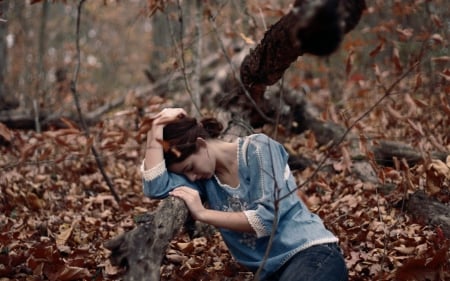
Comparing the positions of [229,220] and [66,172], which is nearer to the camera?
[229,220]

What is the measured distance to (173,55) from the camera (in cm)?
472

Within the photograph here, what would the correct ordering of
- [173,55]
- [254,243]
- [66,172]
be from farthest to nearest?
[66,172]
[173,55]
[254,243]

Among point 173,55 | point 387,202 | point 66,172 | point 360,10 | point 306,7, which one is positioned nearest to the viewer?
point 306,7

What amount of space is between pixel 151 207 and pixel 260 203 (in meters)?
1.82

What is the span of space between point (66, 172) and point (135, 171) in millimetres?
696

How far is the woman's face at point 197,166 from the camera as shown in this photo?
2.73 m

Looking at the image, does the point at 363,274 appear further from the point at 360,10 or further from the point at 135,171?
the point at 135,171

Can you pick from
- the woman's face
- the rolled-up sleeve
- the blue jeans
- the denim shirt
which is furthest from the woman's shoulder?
the blue jeans

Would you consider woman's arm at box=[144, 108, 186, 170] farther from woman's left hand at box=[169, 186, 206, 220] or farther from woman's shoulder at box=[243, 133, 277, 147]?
woman's shoulder at box=[243, 133, 277, 147]

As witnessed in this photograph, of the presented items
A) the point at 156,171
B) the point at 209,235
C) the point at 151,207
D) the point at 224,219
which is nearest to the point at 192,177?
the point at 156,171

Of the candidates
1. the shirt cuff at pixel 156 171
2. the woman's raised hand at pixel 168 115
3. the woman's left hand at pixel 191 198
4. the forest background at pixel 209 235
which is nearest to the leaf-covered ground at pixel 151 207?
the forest background at pixel 209 235

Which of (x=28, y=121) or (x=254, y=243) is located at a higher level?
(x=254, y=243)

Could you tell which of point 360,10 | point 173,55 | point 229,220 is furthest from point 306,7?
point 173,55

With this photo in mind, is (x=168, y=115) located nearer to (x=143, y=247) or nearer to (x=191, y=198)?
(x=191, y=198)
